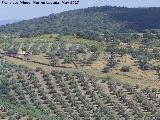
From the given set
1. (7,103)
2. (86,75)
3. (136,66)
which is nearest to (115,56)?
(136,66)

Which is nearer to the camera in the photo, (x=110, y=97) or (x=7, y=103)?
(x=7, y=103)

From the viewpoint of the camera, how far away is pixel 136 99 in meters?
119

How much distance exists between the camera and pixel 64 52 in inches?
6043

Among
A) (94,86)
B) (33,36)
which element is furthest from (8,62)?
(33,36)

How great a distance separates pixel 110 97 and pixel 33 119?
1006 inches

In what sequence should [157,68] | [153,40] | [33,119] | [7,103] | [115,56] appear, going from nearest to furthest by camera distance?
[33,119]
[7,103]
[157,68]
[115,56]
[153,40]

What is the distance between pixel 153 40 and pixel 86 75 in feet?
178

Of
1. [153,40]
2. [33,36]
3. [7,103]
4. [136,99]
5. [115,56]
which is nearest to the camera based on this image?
[7,103]

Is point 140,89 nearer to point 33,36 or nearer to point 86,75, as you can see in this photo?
point 86,75

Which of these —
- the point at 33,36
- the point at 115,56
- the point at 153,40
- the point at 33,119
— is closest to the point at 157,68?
the point at 115,56

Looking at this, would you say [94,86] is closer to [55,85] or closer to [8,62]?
[55,85]

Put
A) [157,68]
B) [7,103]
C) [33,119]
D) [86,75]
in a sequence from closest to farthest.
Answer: [33,119] → [7,103] → [86,75] → [157,68]

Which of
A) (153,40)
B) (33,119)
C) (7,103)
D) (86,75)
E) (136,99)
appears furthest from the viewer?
(153,40)

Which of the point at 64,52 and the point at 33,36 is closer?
the point at 64,52
